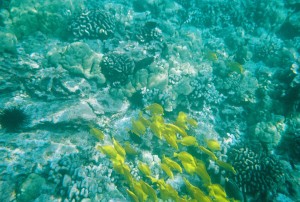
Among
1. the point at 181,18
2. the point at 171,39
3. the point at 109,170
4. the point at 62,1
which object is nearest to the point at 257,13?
the point at 181,18

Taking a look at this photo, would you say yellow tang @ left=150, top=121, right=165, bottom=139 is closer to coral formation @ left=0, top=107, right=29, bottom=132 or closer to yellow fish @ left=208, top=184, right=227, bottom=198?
yellow fish @ left=208, top=184, right=227, bottom=198

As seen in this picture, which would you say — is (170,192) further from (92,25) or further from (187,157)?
(92,25)

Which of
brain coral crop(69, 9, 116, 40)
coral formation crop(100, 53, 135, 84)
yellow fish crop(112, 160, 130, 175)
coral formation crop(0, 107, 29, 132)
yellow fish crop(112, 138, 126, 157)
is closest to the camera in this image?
yellow fish crop(112, 160, 130, 175)

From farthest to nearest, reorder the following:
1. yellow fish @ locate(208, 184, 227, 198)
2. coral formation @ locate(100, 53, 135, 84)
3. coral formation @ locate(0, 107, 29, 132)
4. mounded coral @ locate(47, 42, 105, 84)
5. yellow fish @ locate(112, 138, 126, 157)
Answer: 1. coral formation @ locate(100, 53, 135, 84)
2. mounded coral @ locate(47, 42, 105, 84)
3. coral formation @ locate(0, 107, 29, 132)
4. yellow fish @ locate(112, 138, 126, 157)
5. yellow fish @ locate(208, 184, 227, 198)

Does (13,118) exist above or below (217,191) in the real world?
below

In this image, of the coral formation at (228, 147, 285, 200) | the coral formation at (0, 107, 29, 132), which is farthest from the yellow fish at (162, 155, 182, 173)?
the coral formation at (0, 107, 29, 132)

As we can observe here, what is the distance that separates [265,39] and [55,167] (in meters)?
11.1

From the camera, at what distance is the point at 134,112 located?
6.48m

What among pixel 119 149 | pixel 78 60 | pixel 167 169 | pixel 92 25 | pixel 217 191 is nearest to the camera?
pixel 217 191

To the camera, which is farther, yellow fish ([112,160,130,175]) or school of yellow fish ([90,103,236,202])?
yellow fish ([112,160,130,175])

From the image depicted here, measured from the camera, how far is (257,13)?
1157cm

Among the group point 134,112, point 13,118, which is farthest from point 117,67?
point 13,118

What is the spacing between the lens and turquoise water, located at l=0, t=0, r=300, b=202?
467 cm

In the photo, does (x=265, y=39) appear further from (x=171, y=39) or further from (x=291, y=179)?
(x=291, y=179)
